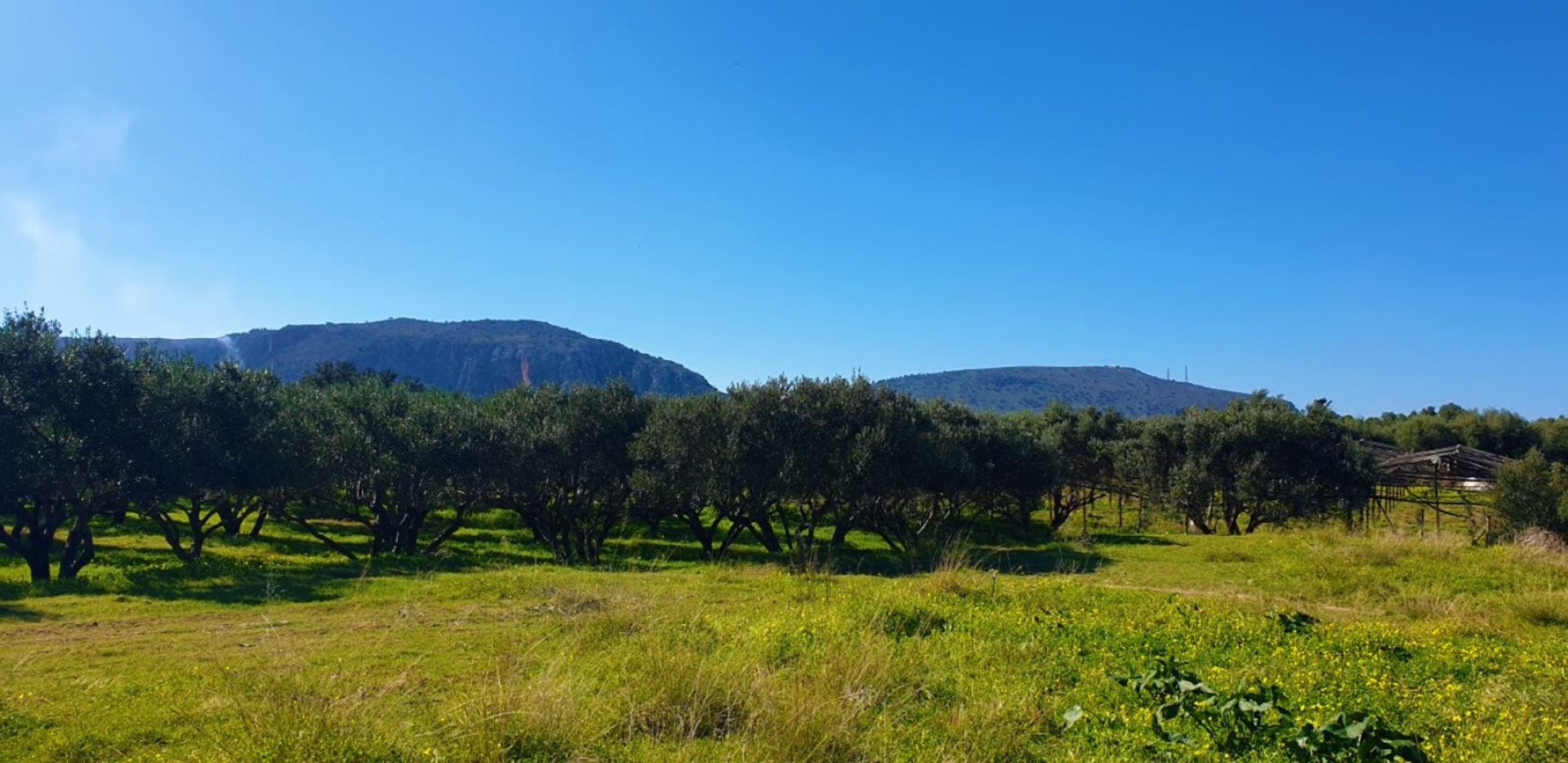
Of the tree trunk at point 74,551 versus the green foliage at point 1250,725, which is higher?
the green foliage at point 1250,725

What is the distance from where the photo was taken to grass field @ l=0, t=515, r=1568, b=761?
5.95 metres

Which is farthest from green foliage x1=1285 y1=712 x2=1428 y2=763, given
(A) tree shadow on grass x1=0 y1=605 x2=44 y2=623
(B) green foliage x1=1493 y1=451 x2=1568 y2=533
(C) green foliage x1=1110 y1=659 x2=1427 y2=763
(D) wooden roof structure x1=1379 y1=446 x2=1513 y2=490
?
(D) wooden roof structure x1=1379 y1=446 x2=1513 y2=490

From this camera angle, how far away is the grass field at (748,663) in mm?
5949

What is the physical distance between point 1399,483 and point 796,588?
38.5 meters

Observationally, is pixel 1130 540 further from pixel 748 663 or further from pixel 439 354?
pixel 439 354

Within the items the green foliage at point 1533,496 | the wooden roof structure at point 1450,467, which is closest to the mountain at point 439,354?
→ the wooden roof structure at point 1450,467

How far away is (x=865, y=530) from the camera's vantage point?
113 feet

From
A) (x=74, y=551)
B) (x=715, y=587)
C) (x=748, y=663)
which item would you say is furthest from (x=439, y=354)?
(x=748, y=663)

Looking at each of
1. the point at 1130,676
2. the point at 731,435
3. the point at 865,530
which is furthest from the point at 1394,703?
the point at 865,530

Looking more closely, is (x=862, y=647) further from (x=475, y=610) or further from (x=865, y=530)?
(x=865, y=530)

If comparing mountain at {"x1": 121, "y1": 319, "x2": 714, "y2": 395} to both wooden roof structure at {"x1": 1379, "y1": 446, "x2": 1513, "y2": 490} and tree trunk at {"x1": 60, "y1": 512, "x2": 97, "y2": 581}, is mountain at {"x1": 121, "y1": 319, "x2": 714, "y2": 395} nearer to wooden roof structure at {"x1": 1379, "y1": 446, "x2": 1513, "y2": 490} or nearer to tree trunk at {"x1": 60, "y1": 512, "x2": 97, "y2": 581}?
wooden roof structure at {"x1": 1379, "y1": 446, "x2": 1513, "y2": 490}

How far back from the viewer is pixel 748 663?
7688 millimetres

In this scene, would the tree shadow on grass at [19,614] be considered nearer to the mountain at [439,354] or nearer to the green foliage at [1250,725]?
the green foliage at [1250,725]

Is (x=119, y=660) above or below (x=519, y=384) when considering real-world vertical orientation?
below
